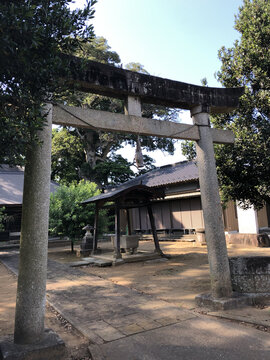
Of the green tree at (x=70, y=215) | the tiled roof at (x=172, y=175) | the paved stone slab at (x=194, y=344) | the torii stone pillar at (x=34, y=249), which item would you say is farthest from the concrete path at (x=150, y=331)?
the tiled roof at (x=172, y=175)

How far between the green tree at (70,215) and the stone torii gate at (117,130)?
31.5ft

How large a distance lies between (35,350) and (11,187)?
73.8ft

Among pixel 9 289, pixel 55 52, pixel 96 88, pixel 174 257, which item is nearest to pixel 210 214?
pixel 96 88

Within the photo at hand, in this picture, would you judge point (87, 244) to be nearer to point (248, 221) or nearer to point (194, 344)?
point (248, 221)

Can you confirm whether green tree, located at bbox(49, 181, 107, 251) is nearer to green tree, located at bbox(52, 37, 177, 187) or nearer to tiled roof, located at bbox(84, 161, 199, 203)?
tiled roof, located at bbox(84, 161, 199, 203)

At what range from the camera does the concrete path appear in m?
3.17

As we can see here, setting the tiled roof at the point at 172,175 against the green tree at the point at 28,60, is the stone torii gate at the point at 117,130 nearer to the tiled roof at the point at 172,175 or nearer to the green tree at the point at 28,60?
the green tree at the point at 28,60

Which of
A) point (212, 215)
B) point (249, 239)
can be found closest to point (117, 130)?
point (212, 215)

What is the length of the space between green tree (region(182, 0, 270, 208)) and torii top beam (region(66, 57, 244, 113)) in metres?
0.53

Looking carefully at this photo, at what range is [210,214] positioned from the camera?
5.28 meters

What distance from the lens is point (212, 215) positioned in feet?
17.3

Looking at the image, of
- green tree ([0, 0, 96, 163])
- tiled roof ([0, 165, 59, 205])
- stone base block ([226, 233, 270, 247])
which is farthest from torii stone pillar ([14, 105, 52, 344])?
tiled roof ([0, 165, 59, 205])

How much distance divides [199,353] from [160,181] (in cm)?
1686

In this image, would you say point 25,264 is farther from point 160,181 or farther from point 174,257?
point 160,181
